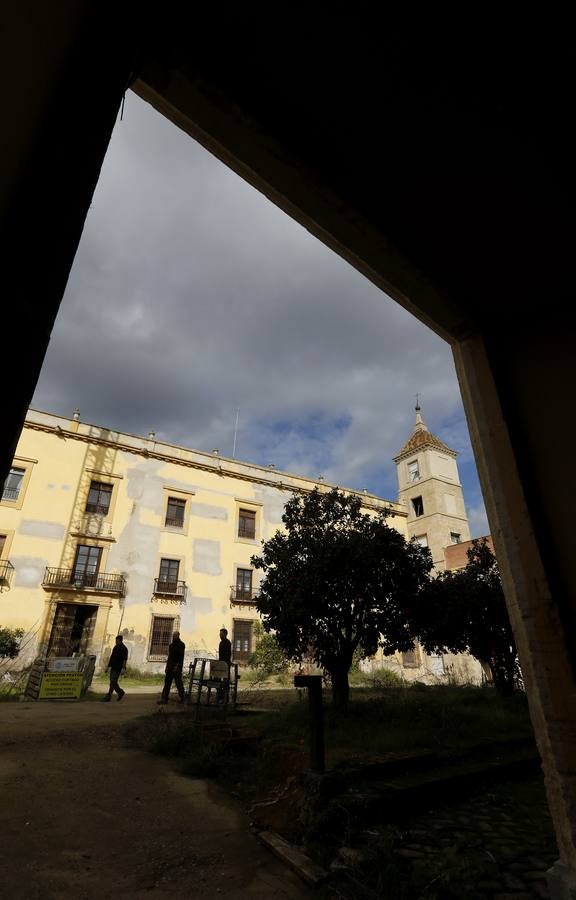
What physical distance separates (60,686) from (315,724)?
880 cm

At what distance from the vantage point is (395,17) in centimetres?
163

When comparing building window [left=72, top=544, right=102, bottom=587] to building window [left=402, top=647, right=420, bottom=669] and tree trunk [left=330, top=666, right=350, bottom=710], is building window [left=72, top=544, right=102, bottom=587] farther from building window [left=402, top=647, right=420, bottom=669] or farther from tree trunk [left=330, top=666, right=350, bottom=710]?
building window [left=402, top=647, right=420, bottom=669]

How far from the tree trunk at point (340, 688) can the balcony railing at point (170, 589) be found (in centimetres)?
1122

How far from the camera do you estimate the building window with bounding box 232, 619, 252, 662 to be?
17906 mm

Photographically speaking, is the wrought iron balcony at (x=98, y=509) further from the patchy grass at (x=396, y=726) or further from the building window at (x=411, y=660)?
the building window at (x=411, y=660)

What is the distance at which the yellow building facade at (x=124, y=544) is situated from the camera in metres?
15.6

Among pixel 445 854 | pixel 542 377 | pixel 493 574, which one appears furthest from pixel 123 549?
pixel 542 377

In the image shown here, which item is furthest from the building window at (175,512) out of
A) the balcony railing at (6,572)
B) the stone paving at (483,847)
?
the stone paving at (483,847)

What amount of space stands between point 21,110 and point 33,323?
46cm

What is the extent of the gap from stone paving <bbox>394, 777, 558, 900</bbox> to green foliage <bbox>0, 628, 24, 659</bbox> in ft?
46.9

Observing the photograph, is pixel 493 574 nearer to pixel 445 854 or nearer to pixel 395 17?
pixel 445 854

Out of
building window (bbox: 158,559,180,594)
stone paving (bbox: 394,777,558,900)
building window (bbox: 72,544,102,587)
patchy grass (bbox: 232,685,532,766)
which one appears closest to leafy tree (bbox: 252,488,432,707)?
patchy grass (bbox: 232,685,532,766)

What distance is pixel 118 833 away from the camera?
3.46 meters

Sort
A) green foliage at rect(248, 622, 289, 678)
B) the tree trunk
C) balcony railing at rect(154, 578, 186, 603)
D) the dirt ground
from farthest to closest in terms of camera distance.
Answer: balcony railing at rect(154, 578, 186, 603) < green foliage at rect(248, 622, 289, 678) < the tree trunk < the dirt ground
